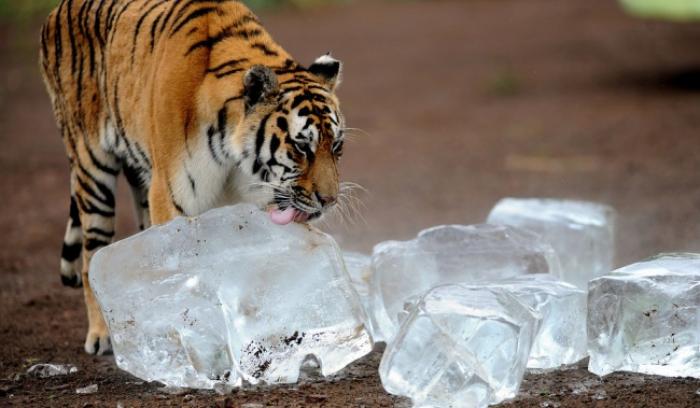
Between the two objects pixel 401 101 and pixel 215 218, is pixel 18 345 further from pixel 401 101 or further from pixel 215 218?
pixel 401 101

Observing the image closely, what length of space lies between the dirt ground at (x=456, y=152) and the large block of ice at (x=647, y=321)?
0.07 metres

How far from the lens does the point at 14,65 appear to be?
16766mm

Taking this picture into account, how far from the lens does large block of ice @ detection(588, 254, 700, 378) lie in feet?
13.6

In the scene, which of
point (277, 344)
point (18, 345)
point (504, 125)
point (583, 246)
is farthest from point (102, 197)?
point (504, 125)

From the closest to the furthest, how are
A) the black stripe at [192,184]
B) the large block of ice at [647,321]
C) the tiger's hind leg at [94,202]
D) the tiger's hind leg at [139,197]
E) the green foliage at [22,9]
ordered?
the large block of ice at [647,321] → the black stripe at [192,184] → the tiger's hind leg at [94,202] → the tiger's hind leg at [139,197] → the green foliage at [22,9]

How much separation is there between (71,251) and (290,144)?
1.90 meters

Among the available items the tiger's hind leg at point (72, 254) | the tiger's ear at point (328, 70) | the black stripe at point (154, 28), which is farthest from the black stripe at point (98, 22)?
the tiger's ear at point (328, 70)

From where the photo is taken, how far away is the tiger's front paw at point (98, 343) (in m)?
5.17

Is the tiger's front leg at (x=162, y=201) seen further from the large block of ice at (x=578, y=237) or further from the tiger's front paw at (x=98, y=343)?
the large block of ice at (x=578, y=237)

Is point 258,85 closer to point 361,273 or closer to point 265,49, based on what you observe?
point 265,49

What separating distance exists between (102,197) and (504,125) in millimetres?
6726

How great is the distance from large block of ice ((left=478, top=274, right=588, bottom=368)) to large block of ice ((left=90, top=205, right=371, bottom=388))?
68 cm

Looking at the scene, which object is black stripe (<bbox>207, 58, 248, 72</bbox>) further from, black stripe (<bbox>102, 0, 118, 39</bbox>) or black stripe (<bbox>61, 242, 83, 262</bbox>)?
black stripe (<bbox>61, 242, 83, 262</bbox>)

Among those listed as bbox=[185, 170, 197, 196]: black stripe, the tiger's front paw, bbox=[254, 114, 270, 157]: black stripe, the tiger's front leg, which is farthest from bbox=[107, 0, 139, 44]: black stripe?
the tiger's front paw
